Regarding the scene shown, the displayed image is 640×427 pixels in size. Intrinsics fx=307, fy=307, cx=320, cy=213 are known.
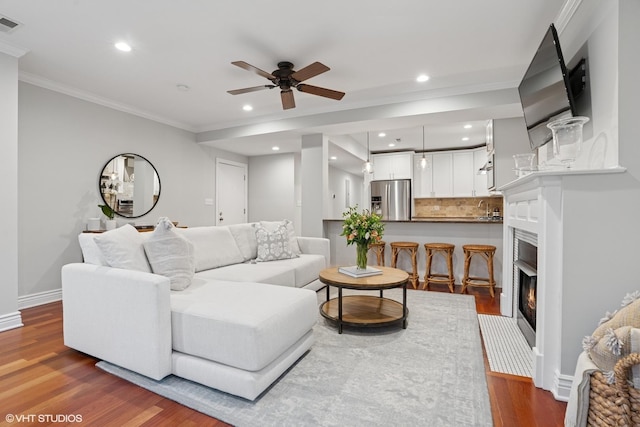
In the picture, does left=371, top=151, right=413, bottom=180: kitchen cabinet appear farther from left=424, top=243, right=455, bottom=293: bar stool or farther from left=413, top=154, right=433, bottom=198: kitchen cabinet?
left=424, top=243, right=455, bottom=293: bar stool

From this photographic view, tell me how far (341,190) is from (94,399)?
7.62m

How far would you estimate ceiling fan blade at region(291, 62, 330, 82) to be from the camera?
262cm

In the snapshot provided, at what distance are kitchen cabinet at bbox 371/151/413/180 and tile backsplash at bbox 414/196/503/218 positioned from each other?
30.2 inches

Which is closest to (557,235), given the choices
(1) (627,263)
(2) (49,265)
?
(1) (627,263)

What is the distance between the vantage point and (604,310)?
5.47 ft

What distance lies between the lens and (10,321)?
2.81 m

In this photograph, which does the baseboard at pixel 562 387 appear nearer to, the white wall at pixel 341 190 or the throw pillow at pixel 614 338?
the throw pillow at pixel 614 338

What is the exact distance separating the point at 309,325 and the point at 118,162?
3821 millimetres

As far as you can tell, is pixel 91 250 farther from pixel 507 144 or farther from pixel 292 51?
pixel 507 144

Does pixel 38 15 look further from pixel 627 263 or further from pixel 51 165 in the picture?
pixel 627 263

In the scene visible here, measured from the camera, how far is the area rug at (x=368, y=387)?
156cm

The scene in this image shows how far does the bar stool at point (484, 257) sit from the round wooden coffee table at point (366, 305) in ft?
4.81

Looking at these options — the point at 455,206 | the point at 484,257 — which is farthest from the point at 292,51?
the point at 455,206

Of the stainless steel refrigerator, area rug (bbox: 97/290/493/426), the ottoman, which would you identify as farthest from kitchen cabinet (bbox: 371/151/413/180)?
the ottoman
